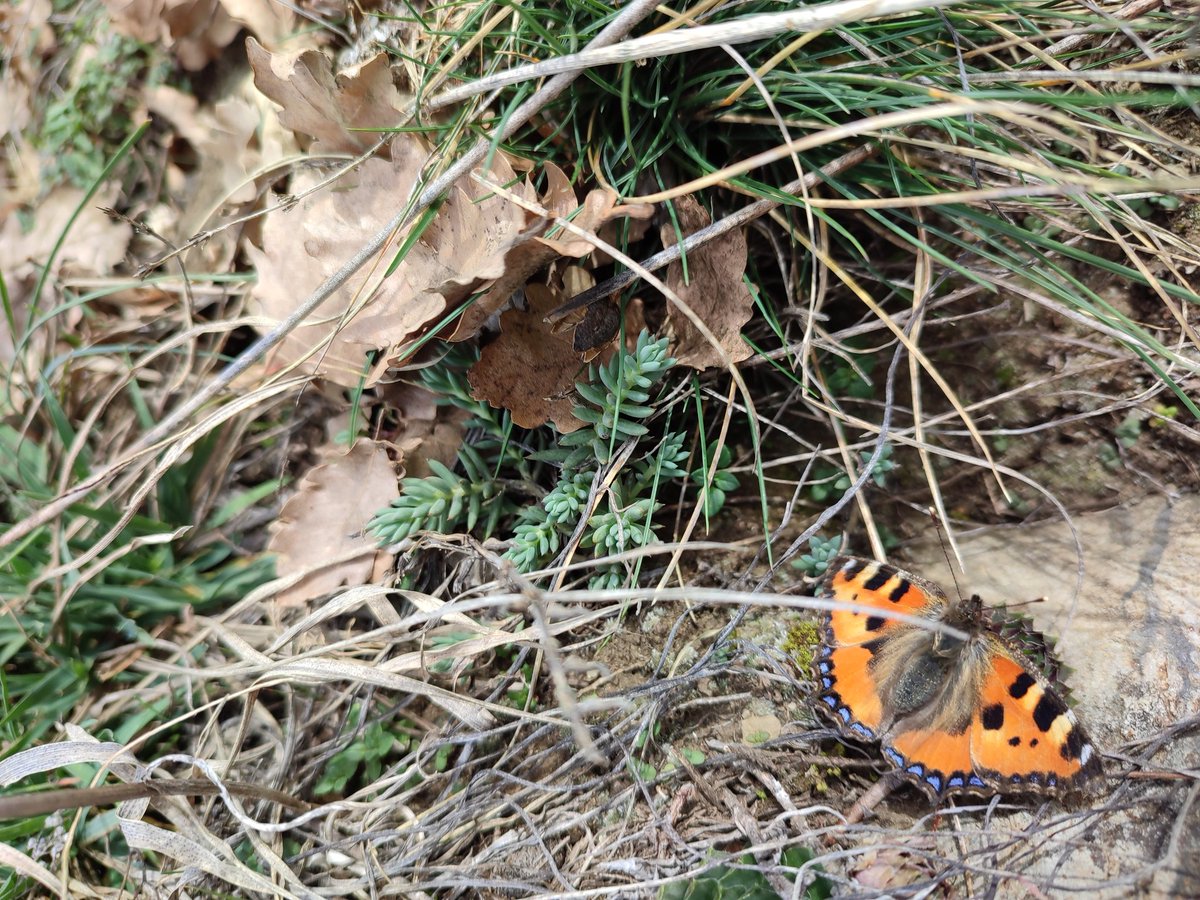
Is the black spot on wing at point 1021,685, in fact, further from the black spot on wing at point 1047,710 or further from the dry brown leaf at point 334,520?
the dry brown leaf at point 334,520

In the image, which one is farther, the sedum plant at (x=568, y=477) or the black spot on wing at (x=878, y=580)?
the sedum plant at (x=568, y=477)

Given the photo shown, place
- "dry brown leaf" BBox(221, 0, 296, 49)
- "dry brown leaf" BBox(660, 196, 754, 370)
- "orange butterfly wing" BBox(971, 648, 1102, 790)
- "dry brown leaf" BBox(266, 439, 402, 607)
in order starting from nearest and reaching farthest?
"orange butterfly wing" BBox(971, 648, 1102, 790) < "dry brown leaf" BBox(660, 196, 754, 370) < "dry brown leaf" BBox(266, 439, 402, 607) < "dry brown leaf" BBox(221, 0, 296, 49)

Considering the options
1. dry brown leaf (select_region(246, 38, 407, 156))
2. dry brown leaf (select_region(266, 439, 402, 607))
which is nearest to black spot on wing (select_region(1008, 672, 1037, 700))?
dry brown leaf (select_region(266, 439, 402, 607))

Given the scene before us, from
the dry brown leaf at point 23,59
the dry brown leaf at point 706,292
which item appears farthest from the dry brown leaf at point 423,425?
the dry brown leaf at point 23,59

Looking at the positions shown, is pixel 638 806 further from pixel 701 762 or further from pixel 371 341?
pixel 371 341

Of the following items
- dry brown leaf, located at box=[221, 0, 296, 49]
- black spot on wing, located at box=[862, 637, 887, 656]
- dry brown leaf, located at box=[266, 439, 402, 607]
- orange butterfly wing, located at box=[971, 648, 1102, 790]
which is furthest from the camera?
dry brown leaf, located at box=[221, 0, 296, 49]

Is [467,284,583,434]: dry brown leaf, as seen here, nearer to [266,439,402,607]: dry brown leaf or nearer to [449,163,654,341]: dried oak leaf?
[449,163,654,341]: dried oak leaf
